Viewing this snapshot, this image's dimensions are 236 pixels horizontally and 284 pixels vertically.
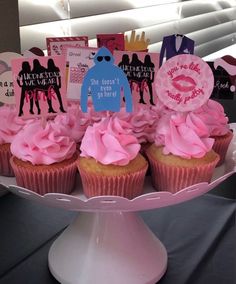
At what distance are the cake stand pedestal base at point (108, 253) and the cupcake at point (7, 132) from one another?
209 mm

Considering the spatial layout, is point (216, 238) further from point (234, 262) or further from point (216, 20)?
point (216, 20)

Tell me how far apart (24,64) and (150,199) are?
360mm

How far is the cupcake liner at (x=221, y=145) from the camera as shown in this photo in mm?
1064

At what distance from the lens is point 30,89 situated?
2.89 feet

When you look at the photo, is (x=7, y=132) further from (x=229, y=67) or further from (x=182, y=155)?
(x=229, y=67)

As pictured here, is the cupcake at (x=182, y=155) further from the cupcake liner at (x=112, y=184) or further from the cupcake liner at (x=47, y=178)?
the cupcake liner at (x=47, y=178)

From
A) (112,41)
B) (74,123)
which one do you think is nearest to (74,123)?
(74,123)

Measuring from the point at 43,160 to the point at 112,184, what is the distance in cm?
16

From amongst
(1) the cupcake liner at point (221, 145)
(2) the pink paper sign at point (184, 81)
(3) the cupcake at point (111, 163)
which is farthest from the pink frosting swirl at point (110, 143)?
(1) the cupcake liner at point (221, 145)

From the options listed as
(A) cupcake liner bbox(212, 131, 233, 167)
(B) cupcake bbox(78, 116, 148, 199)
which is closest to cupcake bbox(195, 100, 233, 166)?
(A) cupcake liner bbox(212, 131, 233, 167)

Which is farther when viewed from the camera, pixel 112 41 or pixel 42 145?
pixel 112 41

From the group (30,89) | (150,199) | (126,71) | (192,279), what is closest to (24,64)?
(30,89)

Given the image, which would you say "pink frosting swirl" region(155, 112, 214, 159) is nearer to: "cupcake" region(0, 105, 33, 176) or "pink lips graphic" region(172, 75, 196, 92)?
"pink lips graphic" region(172, 75, 196, 92)

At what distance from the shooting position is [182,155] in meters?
0.96
